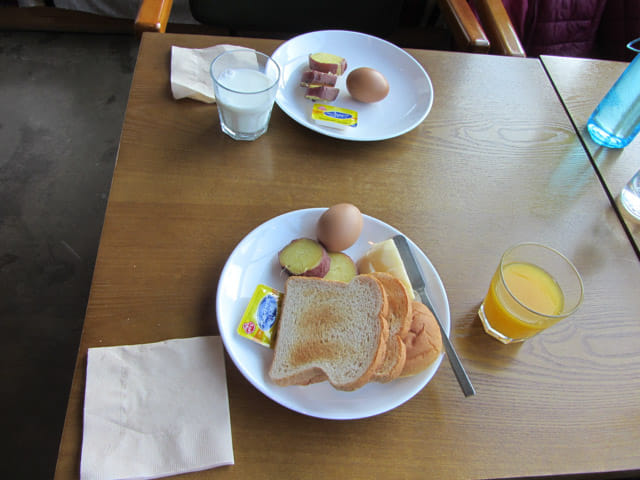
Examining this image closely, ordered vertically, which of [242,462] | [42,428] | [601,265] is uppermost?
[601,265]

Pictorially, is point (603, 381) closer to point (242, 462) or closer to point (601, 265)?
point (601, 265)

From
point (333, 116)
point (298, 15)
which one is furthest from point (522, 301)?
point (298, 15)

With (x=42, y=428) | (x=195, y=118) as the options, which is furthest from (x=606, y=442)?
(x=42, y=428)

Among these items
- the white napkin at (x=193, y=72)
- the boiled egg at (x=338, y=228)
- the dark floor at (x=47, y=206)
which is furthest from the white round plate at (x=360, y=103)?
the dark floor at (x=47, y=206)

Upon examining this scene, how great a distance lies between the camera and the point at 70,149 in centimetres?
189

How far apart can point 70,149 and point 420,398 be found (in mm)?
1834

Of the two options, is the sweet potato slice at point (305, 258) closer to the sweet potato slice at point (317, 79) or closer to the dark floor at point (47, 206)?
the sweet potato slice at point (317, 79)

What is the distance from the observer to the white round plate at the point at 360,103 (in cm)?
94

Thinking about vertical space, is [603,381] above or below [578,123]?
below

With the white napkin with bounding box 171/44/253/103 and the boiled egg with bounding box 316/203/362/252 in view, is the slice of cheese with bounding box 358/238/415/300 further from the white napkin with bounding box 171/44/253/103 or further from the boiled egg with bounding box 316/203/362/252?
the white napkin with bounding box 171/44/253/103

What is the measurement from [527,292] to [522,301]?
0.02 m

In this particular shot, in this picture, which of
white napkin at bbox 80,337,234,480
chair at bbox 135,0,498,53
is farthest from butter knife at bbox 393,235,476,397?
chair at bbox 135,0,498,53

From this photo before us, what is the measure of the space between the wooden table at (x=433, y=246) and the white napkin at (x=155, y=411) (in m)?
0.02

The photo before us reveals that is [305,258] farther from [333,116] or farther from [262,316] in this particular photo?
[333,116]
